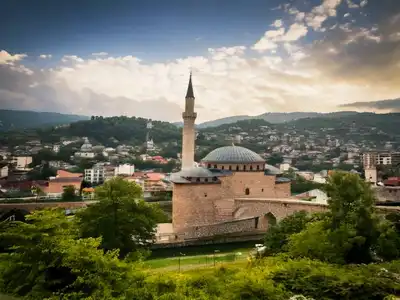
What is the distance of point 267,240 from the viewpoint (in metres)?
17.9

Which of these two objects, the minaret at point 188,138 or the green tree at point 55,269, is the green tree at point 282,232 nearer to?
the green tree at point 55,269

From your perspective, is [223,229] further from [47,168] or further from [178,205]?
[47,168]

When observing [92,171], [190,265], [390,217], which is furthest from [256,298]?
[92,171]

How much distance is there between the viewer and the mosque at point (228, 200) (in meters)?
25.3

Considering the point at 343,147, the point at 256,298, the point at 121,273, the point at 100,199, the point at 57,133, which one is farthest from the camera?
the point at 343,147

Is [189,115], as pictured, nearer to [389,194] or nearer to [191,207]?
[191,207]

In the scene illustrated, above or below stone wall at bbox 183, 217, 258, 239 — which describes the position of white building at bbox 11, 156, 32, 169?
above

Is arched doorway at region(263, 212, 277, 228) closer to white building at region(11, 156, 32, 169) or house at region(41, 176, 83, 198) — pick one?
house at region(41, 176, 83, 198)

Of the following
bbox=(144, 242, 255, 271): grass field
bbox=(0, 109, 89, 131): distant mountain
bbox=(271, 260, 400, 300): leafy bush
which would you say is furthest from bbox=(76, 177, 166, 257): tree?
bbox=(0, 109, 89, 131): distant mountain

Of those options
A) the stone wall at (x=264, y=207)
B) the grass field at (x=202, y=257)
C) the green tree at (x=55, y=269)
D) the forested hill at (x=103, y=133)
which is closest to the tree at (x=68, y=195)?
the grass field at (x=202, y=257)

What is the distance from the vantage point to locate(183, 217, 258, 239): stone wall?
25197 millimetres

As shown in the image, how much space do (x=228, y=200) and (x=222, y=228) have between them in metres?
2.07

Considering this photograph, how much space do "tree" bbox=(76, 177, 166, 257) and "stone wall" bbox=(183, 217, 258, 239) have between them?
26.5 ft

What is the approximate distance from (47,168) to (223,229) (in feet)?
132
